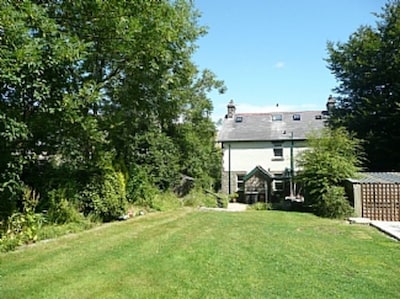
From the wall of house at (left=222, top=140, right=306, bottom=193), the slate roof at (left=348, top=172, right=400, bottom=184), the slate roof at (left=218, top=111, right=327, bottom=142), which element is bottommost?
the slate roof at (left=348, top=172, right=400, bottom=184)

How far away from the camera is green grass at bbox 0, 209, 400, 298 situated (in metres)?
5.14

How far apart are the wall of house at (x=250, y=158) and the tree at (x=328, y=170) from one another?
11232 millimetres

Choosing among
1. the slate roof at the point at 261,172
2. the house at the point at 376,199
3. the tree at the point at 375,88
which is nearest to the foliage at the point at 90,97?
the house at the point at 376,199

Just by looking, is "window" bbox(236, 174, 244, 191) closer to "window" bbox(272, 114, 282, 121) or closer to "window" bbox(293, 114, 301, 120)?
"window" bbox(272, 114, 282, 121)

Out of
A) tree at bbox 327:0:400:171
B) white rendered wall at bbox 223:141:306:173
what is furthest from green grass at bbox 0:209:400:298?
white rendered wall at bbox 223:141:306:173

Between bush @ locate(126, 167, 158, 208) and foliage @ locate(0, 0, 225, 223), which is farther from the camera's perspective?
bush @ locate(126, 167, 158, 208)

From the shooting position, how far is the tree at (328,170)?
614 inches

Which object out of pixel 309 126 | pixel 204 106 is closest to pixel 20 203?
pixel 204 106

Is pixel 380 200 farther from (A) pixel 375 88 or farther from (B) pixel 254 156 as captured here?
(B) pixel 254 156

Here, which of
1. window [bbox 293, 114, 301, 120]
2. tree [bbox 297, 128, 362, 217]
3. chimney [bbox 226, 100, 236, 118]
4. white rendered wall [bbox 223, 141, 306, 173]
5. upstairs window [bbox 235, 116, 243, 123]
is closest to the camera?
tree [bbox 297, 128, 362, 217]

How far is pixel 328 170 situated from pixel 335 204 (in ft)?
4.98

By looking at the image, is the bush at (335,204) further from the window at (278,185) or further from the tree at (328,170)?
the window at (278,185)

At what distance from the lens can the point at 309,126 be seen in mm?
29641

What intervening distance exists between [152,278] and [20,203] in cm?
596
